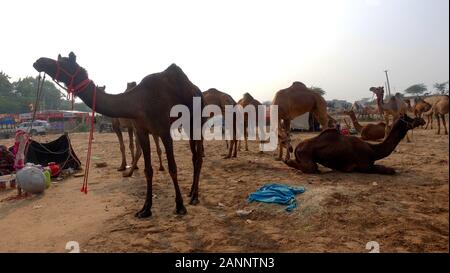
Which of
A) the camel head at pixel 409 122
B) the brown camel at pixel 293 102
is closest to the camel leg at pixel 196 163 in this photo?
the brown camel at pixel 293 102

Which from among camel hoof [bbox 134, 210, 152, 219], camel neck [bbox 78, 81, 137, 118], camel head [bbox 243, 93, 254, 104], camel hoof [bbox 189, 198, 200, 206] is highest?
camel head [bbox 243, 93, 254, 104]

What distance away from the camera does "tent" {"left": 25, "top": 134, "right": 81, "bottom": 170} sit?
919 cm

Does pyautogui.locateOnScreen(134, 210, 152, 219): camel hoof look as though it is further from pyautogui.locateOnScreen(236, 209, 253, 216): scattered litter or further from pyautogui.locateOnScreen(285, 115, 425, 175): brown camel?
pyautogui.locateOnScreen(285, 115, 425, 175): brown camel

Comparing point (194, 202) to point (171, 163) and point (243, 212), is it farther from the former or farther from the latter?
point (243, 212)

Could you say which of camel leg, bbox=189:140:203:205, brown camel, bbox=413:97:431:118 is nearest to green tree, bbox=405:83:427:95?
brown camel, bbox=413:97:431:118

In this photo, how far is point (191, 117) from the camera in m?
5.89

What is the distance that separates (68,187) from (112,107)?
3.60m

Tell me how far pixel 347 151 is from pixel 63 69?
17.8 feet

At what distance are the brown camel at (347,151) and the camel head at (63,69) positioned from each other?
4.73 meters

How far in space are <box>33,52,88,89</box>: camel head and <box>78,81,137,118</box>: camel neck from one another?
0.20 meters

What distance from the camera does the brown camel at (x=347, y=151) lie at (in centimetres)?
688

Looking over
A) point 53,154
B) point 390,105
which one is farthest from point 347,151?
point 390,105
